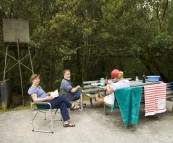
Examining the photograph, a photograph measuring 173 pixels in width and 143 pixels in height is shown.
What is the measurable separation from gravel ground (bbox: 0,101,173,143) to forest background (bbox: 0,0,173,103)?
2.66m

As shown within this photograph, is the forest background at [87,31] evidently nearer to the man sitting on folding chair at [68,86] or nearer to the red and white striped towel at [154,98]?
the man sitting on folding chair at [68,86]

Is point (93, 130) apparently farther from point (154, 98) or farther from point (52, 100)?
point (154, 98)

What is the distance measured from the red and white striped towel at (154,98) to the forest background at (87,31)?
305cm

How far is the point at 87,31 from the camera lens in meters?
5.59

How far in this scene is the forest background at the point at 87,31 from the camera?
564 cm

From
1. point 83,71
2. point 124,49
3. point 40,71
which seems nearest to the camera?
point 124,49

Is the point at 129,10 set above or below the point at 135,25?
above

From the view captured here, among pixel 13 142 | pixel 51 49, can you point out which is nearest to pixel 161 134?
pixel 13 142

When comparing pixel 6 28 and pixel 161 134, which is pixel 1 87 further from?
pixel 161 134

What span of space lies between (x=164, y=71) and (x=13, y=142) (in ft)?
25.7

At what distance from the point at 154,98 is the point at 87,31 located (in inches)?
131

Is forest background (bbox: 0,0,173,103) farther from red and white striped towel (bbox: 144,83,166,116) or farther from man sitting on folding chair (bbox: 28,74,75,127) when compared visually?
red and white striped towel (bbox: 144,83,166,116)

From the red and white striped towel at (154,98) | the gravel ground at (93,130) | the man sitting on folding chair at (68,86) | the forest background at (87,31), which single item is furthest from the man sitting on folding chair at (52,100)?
the forest background at (87,31)

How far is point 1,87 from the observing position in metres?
4.23
